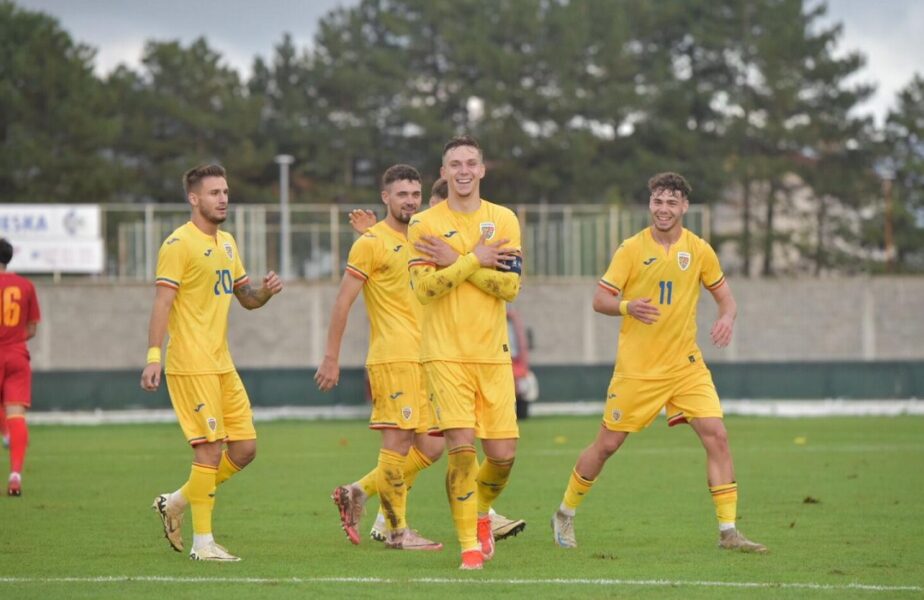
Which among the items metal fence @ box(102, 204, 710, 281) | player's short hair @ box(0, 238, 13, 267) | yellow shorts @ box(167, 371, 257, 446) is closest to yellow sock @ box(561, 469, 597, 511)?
yellow shorts @ box(167, 371, 257, 446)

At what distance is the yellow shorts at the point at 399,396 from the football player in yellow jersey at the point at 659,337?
1.16 m

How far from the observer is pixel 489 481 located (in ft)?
34.3

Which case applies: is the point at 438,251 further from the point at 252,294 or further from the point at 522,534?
the point at 522,534

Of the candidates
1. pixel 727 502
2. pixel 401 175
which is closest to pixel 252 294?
pixel 401 175

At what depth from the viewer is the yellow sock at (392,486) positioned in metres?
11.0

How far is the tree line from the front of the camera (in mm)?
60781

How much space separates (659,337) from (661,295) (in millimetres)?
280

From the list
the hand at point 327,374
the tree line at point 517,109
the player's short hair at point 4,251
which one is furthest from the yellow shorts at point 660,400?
the tree line at point 517,109

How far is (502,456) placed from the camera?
10.1m

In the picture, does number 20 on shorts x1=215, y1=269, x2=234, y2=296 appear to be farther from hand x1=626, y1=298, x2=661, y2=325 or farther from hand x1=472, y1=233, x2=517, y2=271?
hand x1=626, y1=298, x2=661, y2=325

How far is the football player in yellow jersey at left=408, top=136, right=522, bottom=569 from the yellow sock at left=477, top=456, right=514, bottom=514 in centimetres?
34

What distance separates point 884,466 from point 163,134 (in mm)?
48675

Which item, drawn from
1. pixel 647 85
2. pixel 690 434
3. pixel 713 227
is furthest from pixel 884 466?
pixel 713 227

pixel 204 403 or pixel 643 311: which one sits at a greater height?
pixel 643 311
